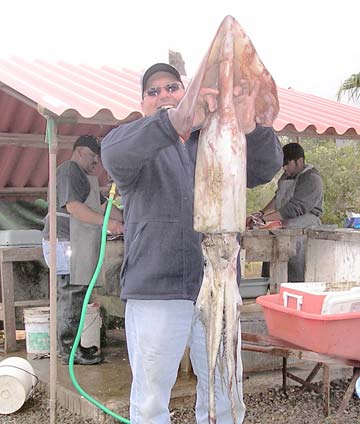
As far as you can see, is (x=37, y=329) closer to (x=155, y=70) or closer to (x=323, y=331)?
(x=323, y=331)

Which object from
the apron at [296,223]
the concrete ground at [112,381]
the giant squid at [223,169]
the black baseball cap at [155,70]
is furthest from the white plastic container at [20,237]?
the giant squid at [223,169]

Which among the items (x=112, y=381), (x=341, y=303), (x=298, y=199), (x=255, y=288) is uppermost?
(x=298, y=199)

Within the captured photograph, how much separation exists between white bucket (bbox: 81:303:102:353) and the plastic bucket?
392mm

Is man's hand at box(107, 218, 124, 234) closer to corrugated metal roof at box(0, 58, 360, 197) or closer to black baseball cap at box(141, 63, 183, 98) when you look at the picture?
corrugated metal roof at box(0, 58, 360, 197)

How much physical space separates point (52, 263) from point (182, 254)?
1.85 meters

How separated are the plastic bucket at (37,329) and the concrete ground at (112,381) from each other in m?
0.11

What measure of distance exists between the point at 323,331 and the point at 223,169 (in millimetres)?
2545

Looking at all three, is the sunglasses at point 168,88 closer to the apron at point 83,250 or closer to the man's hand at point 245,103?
the man's hand at point 245,103

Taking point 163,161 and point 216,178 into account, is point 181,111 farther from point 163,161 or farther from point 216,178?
point 163,161

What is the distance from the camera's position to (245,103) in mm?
2285

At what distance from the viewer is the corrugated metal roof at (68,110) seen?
449 centimetres

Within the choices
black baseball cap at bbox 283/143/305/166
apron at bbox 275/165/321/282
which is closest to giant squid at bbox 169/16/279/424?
apron at bbox 275/165/321/282

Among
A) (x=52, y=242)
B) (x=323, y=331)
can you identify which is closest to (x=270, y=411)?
(x=323, y=331)

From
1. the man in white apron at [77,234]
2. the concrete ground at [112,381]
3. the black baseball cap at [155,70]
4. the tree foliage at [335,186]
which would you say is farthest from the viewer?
the tree foliage at [335,186]
